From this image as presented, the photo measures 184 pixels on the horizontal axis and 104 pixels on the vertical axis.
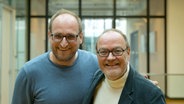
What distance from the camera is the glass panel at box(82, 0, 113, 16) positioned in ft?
34.0

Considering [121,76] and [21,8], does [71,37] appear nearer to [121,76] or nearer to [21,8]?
[121,76]

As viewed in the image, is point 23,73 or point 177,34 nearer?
point 23,73

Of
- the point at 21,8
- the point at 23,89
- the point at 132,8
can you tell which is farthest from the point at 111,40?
the point at 132,8

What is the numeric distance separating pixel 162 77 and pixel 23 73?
803 cm

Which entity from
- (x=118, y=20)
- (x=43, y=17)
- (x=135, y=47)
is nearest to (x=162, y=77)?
(x=135, y=47)

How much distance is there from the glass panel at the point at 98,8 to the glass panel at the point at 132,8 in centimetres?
28

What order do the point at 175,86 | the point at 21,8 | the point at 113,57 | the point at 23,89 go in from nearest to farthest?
the point at 113,57, the point at 23,89, the point at 175,86, the point at 21,8

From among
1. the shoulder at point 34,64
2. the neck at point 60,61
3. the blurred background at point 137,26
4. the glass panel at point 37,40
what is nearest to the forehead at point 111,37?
the neck at point 60,61

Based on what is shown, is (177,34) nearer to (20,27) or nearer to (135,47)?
(135,47)

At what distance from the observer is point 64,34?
2033mm

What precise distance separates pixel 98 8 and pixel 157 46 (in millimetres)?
2255

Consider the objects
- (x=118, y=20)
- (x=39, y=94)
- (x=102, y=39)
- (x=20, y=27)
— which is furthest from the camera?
(x=118, y=20)

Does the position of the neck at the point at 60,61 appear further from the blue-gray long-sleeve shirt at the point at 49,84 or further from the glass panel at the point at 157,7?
the glass panel at the point at 157,7

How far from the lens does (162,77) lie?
9.71 meters
